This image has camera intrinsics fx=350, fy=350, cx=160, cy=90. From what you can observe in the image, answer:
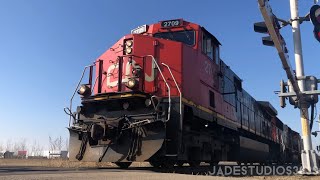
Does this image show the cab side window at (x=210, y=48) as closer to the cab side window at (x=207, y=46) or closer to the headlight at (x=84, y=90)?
the cab side window at (x=207, y=46)

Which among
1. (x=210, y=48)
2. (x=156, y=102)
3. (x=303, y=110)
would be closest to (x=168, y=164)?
(x=156, y=102)

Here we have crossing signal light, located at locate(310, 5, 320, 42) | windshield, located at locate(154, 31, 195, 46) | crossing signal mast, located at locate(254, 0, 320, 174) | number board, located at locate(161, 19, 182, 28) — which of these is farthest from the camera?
number board, located at locate(161, 19, 182, 28)

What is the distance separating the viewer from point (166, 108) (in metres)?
8.95

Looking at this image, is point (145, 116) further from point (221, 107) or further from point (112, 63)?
point (221, 107)

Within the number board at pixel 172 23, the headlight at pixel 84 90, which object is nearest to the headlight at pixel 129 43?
the number board at pixel 172 23

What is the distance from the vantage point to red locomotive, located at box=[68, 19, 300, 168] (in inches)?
346

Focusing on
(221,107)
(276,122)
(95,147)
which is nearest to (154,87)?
(95,147)

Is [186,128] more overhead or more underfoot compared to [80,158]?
more overhead

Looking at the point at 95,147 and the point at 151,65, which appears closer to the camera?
the point at 95,147

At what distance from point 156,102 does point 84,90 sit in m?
2.46

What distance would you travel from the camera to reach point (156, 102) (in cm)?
891

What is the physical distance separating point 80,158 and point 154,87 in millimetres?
2782

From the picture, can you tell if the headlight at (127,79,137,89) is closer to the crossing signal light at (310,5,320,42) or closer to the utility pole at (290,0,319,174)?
the crossing signal light at (310,5,320,42)

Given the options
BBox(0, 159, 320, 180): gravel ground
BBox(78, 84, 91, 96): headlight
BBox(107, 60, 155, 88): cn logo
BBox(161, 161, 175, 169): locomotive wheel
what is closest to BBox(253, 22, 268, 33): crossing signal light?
BBox(0, 159, 320, 180): gravel ground
